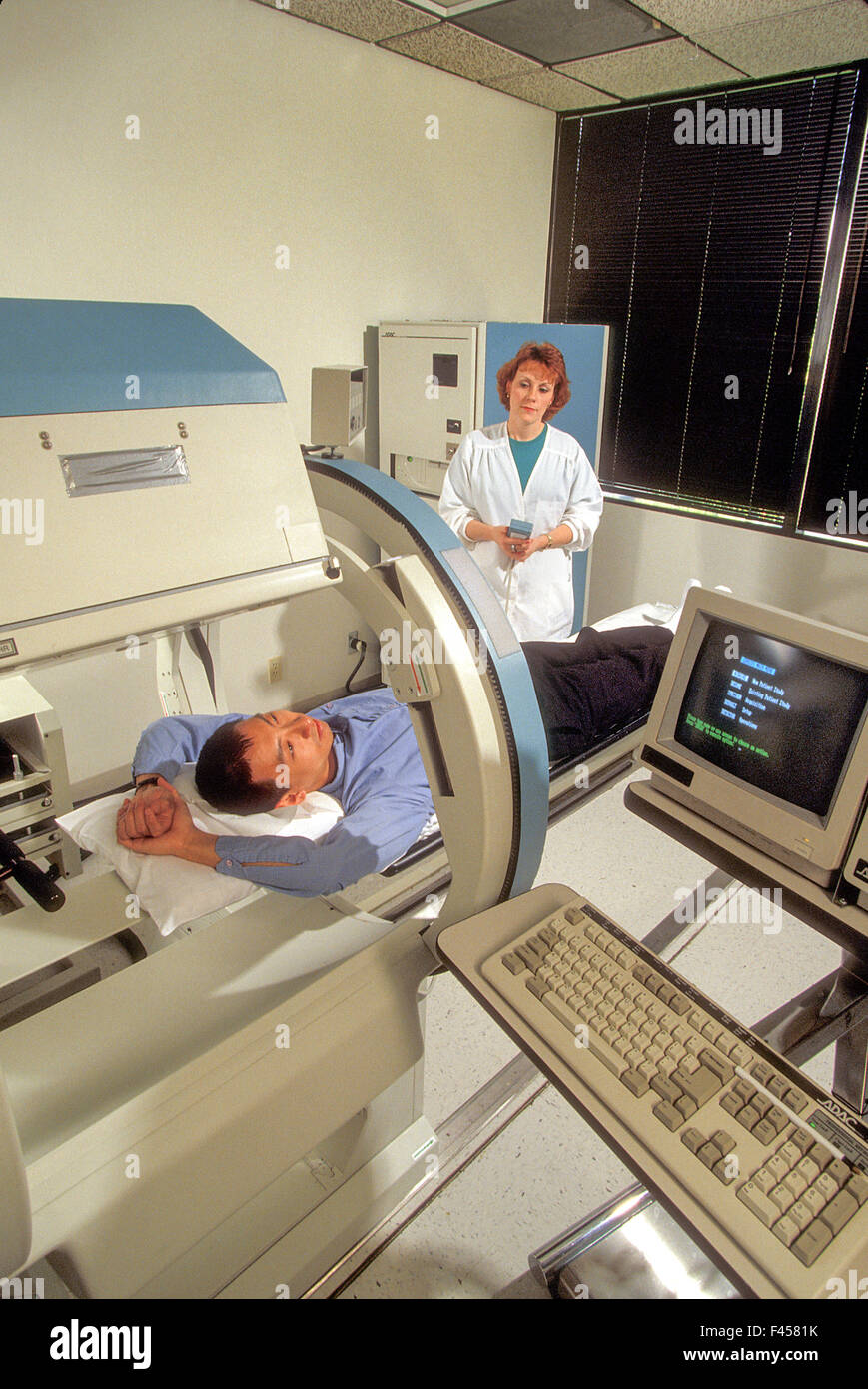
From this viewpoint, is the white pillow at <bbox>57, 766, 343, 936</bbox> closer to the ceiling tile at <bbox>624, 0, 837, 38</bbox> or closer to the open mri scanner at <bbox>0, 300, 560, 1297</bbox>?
the open mri scanner at <bbox>0, 300, 560, 1297</bbox>

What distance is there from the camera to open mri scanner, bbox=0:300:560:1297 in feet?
2.33

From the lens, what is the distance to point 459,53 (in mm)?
3002

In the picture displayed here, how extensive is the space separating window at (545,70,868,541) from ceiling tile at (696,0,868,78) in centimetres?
14

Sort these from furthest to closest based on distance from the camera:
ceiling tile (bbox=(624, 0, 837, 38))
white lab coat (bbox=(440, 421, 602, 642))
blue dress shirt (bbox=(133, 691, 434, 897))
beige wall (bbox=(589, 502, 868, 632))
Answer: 1. beige wall (bbox=(589, 502, 868, 632))
2. white lab coat (bbox=(440, 421, 602, 642))
3. ceiling tile (bbox=(624, 0, 837, 38))
4. blue dress shirt (bbox=(133, 691, 434, 897))

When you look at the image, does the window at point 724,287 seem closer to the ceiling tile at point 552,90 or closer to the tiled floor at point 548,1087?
the ceiling tile at point 552,90

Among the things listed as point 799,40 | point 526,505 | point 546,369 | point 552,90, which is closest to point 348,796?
point 526,505

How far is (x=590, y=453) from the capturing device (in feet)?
12.5

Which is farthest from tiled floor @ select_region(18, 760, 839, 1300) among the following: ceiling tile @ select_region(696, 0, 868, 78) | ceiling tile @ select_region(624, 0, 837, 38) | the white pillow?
ceiling tile @ select_region(696, 0, 868, 78)

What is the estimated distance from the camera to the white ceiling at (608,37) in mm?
2523

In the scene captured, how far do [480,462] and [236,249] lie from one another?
1196 mm

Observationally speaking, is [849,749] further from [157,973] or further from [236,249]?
[236,249]

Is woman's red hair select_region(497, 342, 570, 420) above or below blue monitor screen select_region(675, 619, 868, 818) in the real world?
above

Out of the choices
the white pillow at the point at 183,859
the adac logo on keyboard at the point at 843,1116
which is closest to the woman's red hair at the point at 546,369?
the white pillow at the point at 183,859

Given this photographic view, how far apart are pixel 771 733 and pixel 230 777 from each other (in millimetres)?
975
